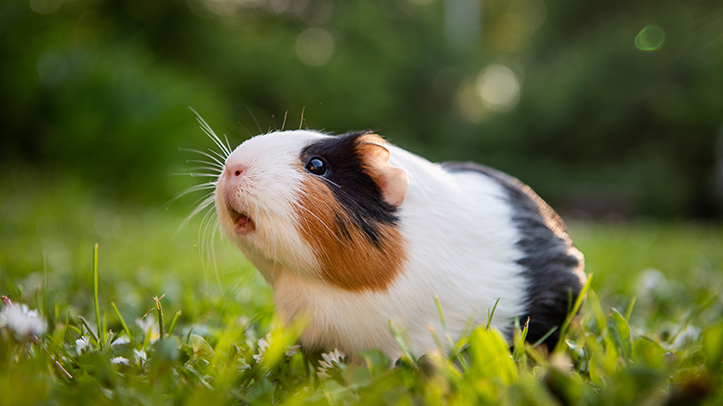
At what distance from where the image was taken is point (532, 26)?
69.4ft

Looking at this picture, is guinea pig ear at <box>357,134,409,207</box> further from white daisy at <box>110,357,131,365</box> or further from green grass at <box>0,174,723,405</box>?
white daisy at <box>110,357,131,365</box>

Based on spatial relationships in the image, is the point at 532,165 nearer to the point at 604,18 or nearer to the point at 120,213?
the point at 604,18

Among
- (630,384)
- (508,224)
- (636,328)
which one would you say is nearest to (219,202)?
(508,224)

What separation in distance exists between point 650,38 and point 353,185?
18.3m

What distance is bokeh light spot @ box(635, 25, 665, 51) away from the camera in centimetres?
1612

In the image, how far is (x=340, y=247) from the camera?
147cm

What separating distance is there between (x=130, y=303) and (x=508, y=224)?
1616 millimetres

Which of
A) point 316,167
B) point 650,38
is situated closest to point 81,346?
point 316,167

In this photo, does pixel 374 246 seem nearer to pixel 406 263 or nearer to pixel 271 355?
pixel 406 263

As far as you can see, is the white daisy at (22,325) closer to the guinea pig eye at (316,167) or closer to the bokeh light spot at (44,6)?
the guinea pig eye at (316,167)

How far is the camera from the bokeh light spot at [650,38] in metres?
16.1

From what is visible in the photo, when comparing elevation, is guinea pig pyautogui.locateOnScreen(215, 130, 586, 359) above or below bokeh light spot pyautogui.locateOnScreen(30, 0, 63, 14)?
below

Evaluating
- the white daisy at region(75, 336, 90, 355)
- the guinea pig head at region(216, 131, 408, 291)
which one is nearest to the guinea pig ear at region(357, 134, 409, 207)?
the guinea pig head at region(216, 131, 408, 291)

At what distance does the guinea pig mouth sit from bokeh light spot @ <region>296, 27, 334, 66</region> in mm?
14648
